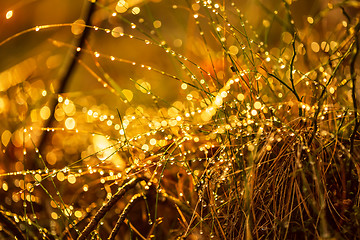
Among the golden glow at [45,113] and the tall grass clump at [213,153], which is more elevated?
the golden glow at [45,113]

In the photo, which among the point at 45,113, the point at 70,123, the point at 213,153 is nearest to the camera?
the point at 213,153

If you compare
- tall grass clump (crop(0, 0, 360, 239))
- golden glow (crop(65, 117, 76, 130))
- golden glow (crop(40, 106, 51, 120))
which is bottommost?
tall grass clump (crop(0, 0, 360, 239))

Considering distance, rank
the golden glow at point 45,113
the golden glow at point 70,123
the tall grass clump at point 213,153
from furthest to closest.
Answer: the golden glow at point 70,123 < the golden glow at point 45,113 < the tall grass clump at point 213,153

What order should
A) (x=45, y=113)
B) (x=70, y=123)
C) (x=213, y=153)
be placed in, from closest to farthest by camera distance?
1. (x=213, y=153)
2. (x=45, y=113)
3. (x=70, y=123)

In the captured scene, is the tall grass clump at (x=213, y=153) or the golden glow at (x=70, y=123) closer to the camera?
the tall grass clump at (x=213, y=153)

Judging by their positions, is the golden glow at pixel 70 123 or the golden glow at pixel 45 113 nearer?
the golden glow at pixel 45 113

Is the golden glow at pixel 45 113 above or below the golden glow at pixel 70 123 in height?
above

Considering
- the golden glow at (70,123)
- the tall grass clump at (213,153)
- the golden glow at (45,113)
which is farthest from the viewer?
the golden glow at (70,123)

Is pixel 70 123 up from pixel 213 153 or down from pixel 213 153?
up

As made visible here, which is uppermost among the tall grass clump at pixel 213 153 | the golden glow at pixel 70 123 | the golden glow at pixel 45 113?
the golden glow at pixel 45 113

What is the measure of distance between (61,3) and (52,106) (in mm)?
1041

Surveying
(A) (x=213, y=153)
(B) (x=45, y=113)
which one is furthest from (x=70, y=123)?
(A) (x=213, y=153)

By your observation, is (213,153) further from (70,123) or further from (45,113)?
(70,123)

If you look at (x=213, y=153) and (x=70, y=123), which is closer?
(x=213, y=153)
